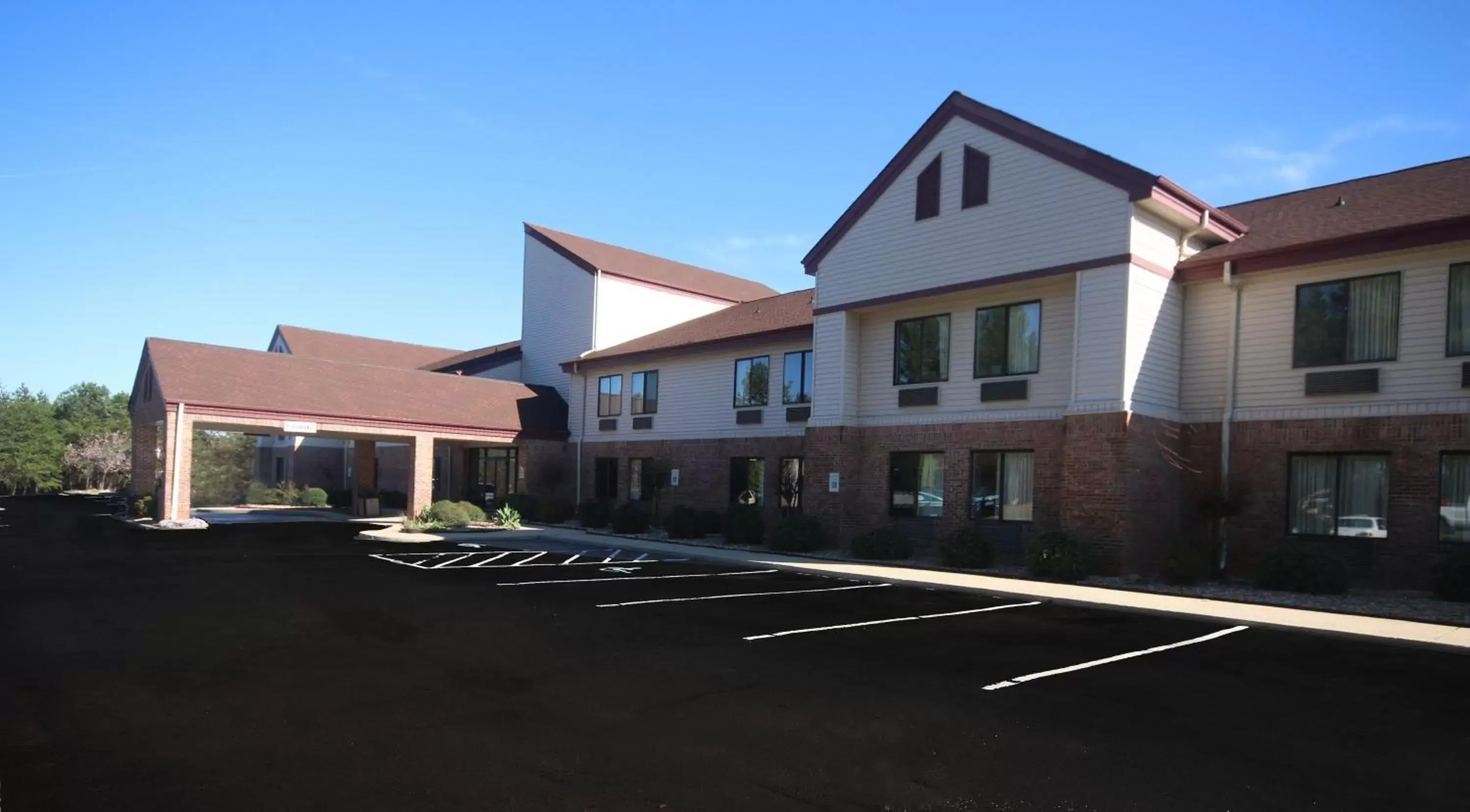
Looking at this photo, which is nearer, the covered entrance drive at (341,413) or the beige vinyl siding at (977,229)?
the beige vinyl siding at (977,229)

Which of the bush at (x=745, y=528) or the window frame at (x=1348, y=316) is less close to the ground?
the window frame at (x=1348, y=316)

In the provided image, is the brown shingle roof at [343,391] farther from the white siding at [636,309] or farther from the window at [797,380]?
the window at [797,380]

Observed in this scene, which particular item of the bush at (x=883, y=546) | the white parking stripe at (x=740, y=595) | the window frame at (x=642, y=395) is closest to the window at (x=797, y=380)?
the bush at (x=883, y=546)

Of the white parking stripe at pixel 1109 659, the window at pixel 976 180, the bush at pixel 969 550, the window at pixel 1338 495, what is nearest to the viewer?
the white parking stripe at pixel 1109 659

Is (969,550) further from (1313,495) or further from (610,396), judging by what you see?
(610,396)

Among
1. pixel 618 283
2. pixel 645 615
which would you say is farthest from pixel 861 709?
pixel 618 283

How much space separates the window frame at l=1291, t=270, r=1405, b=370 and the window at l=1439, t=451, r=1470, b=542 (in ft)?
5.89

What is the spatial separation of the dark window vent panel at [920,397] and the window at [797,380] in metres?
3.70

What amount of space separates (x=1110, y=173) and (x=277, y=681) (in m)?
15.5

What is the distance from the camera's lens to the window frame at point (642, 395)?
29000 mm

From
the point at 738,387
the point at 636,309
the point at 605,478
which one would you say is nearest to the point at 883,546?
the point at 738,387

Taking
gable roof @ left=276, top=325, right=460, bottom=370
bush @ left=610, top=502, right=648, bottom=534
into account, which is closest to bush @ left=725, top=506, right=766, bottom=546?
bush @ left=610, top=502, right=648, bottom=534

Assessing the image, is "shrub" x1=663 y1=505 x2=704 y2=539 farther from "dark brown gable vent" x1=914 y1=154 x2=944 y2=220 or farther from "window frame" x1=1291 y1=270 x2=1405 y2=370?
"window frame" x1=1291 y1=270 x2=1405 y2=370

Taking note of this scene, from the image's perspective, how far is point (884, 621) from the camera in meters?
11.3
